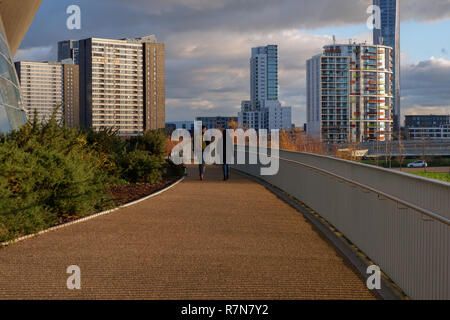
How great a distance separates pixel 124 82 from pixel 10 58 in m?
101

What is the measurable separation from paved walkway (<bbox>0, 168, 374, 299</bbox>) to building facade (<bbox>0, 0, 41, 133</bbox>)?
26.2ft

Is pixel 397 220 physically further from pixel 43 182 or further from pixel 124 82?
A: pixel 124 82

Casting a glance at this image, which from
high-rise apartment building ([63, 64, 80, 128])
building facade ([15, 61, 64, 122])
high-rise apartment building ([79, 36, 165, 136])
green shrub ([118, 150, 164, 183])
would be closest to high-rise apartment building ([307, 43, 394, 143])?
high-rise apartment building ([79, 36, 165, 136])

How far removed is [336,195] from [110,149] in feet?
33.4

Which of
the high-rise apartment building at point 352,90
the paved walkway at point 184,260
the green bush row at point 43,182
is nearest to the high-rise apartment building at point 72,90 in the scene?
the high-rise apartment building at point 352,90

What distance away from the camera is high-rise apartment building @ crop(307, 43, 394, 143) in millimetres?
185125

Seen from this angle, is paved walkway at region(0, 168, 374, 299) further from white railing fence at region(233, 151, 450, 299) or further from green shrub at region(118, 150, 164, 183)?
green shrub at region(118, 150, 164, 183)

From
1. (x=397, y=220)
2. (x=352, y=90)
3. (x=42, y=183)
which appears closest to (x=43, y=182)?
(x=42, y=183)

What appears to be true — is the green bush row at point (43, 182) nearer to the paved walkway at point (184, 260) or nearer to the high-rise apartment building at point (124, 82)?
the paved walkway at point (184, 260)

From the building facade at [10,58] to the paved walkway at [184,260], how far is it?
7980mm

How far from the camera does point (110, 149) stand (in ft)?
58.5

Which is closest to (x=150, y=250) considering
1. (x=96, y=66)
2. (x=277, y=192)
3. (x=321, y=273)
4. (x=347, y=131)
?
(x=321, y=273)

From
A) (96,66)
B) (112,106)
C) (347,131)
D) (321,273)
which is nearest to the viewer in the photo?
(321,273)

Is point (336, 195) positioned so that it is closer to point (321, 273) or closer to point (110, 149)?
point (321, 273)
